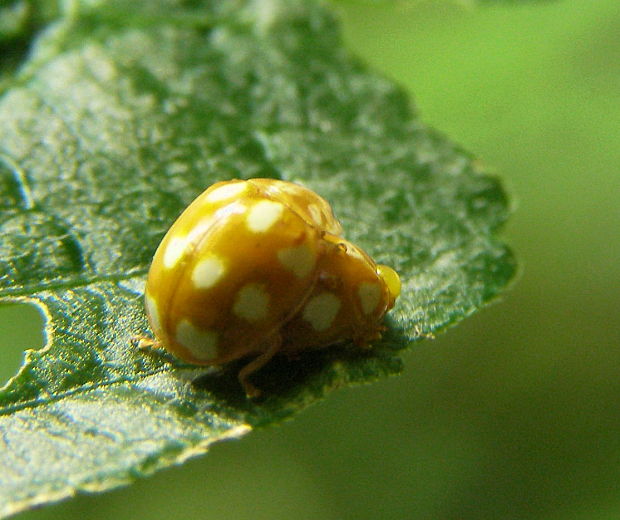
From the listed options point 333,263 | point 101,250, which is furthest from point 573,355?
point 101,250

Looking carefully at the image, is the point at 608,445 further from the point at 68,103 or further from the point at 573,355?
the point at 68,103

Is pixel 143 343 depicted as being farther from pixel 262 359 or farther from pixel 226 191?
pixel 226 191

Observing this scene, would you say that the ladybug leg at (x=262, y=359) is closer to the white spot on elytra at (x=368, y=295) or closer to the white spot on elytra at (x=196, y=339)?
the white spot on elytra at (x=196, y=339)

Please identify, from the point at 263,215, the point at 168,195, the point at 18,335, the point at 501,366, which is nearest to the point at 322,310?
the point at 263,215

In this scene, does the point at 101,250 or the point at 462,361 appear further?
the point at 462,361

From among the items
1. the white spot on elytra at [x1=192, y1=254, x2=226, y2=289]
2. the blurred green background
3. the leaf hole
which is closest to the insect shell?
the white spot on elytra at [x1=192, y1=254, x2=226, y2=289]

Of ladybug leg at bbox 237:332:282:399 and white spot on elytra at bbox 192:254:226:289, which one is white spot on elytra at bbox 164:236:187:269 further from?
ladybug leg at bbox 237:332:282:399
